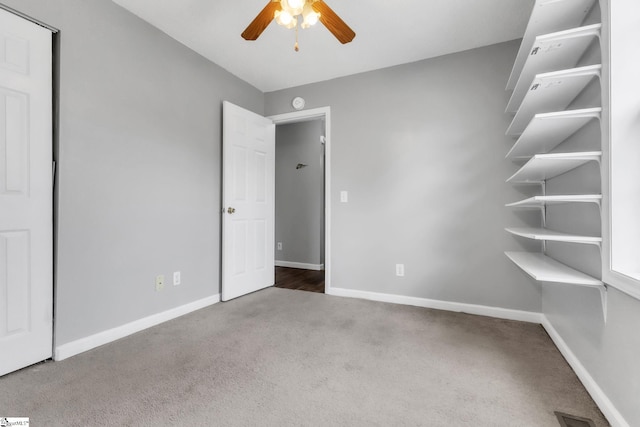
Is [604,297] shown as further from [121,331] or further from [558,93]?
[121,331]

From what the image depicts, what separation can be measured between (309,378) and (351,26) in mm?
2522

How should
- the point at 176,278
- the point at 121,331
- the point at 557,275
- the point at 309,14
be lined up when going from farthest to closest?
1. the point at 176,278
2. the point at 121,331
3. the point at 309,14
4. the point at 557,275

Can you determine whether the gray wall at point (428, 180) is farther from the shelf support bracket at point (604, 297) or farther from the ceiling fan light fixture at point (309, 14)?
the ceiling fan light fixture at point (309, 14)

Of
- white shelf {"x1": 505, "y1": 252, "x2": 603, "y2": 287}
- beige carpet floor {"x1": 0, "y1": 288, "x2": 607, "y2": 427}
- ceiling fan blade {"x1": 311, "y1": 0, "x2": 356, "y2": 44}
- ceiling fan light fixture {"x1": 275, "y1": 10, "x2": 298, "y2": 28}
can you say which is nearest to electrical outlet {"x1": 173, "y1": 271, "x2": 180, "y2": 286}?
beige carpet floor {"x1": 0, "y1": 288, "x2": 607, "y2": 427}

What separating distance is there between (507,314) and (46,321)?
3.36 m

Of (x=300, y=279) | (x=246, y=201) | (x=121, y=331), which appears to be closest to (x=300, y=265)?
(x=300, y=279)

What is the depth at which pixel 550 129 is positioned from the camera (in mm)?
1528

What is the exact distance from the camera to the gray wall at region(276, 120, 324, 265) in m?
4.62

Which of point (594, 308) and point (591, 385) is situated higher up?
point (594, 308)

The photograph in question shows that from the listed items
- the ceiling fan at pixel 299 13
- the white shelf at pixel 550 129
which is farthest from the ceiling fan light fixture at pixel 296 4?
the white shelf at pixel 550 129

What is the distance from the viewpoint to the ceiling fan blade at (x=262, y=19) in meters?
1.55

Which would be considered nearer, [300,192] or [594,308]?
[594,308]

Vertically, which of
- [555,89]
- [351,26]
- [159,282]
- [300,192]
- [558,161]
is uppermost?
[351,26]

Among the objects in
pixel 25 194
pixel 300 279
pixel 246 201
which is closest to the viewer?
pixel 25 194
